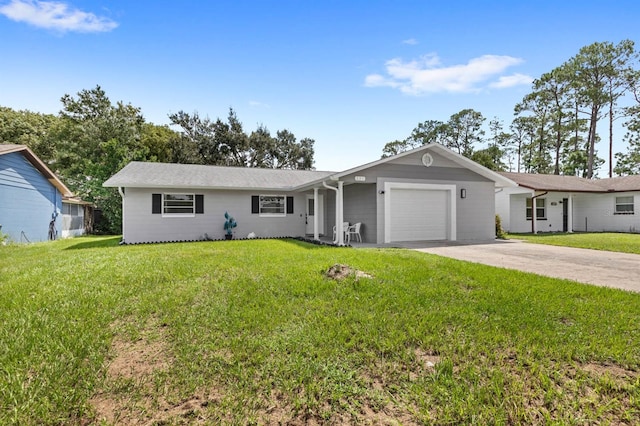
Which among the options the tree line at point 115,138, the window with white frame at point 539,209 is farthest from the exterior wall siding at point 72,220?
the window with white frame at point 539,209

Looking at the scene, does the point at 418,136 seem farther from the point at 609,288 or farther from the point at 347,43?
the point at 609,288

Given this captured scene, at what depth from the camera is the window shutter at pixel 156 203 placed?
43.3 ft

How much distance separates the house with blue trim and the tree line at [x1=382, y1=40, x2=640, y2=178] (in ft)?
108

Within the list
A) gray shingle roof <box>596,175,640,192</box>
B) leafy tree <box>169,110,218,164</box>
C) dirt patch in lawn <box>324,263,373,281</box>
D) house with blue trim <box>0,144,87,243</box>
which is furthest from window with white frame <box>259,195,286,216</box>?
gray shingle roof <box>596,175,640,192</box>

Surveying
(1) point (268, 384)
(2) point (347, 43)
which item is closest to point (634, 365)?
(1) point (268, 384)

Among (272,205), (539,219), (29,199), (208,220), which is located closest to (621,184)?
(539,219)

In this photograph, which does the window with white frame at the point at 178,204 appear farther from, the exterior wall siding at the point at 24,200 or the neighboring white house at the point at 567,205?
the neighboring white house at the point at 567,205

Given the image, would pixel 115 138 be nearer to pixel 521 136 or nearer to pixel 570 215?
pixel 570 215

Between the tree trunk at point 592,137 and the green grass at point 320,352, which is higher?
the tree trunk at point 592,137

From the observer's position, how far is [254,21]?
1082 cm

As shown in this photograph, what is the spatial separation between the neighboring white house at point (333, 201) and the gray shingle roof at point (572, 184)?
19.8ft

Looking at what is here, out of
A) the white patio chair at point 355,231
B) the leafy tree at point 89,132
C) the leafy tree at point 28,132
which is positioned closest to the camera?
the white patio chair at point 355,231

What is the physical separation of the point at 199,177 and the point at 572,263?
13.4 metres

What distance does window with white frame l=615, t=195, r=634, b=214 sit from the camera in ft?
60.4
